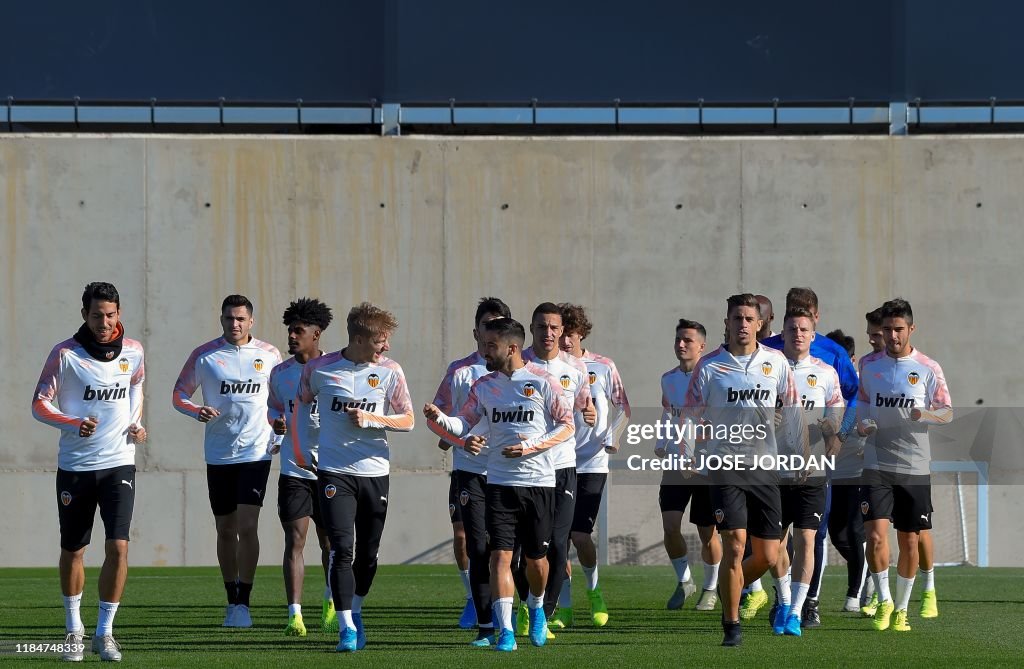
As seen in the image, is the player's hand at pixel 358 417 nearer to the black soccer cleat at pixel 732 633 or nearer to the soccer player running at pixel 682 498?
the black soccer cleat at pixel 732 633

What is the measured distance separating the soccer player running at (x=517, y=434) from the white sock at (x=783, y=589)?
5.53 ft

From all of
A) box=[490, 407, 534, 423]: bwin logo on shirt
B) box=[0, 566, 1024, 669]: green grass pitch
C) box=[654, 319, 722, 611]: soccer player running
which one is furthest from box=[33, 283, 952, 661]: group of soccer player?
box=[0, 566, 1024, 669]: green grass pitch

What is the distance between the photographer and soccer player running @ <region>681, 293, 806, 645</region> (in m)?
8.09

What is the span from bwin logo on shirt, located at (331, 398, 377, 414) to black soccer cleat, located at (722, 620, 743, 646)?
7.80 ft

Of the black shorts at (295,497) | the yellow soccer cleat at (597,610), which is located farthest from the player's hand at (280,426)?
the yellow soccer cleat at (597,610)

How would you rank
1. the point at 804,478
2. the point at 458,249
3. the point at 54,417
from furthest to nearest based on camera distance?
the point at 458,249, the point at 804,478, the point at 54,417

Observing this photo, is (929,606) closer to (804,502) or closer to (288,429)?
(804,502)

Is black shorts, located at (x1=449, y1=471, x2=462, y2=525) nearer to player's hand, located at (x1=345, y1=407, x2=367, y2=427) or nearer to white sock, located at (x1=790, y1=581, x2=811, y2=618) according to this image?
player's hand, located at (x1=345, y1=407, x2=367, y2=427)

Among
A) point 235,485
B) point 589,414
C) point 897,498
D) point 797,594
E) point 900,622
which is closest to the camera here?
point 589,414

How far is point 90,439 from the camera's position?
25.4 feet

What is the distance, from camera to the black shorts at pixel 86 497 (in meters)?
7.69

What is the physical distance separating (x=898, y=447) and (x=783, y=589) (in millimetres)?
1180

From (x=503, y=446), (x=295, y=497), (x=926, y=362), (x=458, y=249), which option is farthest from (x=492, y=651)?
(x=458, y=249)

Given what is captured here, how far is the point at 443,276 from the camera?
1599cm
